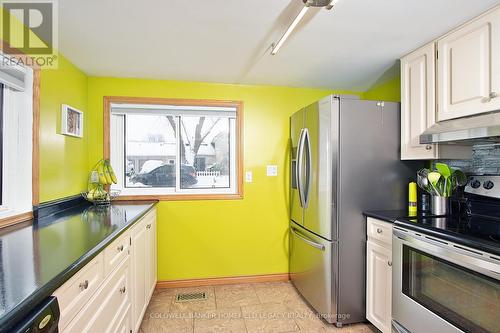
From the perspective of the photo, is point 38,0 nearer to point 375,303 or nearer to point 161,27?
point 161,27

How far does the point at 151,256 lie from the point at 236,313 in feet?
3.03

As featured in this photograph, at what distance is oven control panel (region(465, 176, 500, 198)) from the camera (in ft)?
5.83

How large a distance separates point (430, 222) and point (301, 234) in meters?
1.15

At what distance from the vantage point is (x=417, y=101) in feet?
6.68

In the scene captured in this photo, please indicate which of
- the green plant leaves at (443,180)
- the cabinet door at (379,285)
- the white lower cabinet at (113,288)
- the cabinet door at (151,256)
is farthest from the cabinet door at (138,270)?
the green plant leaves at (443,180)

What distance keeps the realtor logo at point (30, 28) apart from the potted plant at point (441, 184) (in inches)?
105

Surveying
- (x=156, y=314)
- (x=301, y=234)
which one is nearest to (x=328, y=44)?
(x=301, y=234)

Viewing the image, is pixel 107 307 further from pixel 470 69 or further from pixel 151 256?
A: pixel 470 69

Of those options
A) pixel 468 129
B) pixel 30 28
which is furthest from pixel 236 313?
pixel 30 28

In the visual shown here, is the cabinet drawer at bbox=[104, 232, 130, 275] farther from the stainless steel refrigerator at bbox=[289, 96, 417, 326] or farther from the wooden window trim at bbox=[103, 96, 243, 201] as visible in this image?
the stainless steel refrigerator at bbox=[289, 96, 417, 326]

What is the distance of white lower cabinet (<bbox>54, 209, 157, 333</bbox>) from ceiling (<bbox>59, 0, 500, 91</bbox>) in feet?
4.47

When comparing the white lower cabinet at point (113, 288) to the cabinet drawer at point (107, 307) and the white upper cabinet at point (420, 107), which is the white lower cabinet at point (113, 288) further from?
the white upper cabinet at point (420, 107)

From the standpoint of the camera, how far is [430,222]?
1.69 m

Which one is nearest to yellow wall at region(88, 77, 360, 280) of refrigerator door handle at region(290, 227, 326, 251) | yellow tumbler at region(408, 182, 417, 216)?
refrigerator door handle at region(290, 227, 326, 251)
